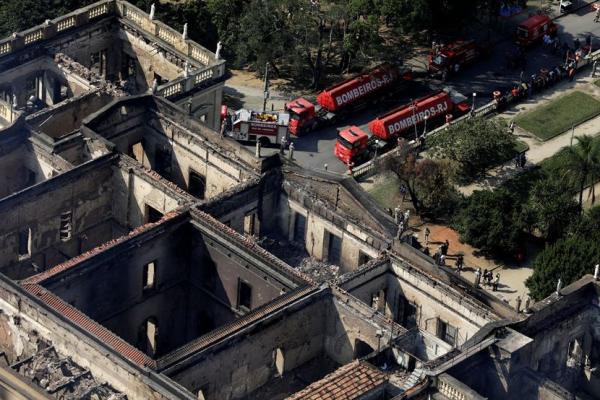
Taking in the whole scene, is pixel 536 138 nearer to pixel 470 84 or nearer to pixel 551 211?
pixel 470 84

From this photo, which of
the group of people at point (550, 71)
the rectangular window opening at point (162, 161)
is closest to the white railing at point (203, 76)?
the rectangular window opening at point (162, 161)

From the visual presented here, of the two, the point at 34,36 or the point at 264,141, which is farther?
the point at 264,141

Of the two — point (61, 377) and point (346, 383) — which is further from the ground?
point (346, 383)

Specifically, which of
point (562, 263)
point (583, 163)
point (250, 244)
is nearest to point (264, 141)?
point (583, 163)

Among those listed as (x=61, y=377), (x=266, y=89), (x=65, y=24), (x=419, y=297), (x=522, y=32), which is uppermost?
(x=65, y=24)

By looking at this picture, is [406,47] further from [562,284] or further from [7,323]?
[7,323]

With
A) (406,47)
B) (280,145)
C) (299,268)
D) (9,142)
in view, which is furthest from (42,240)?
(406,47)
